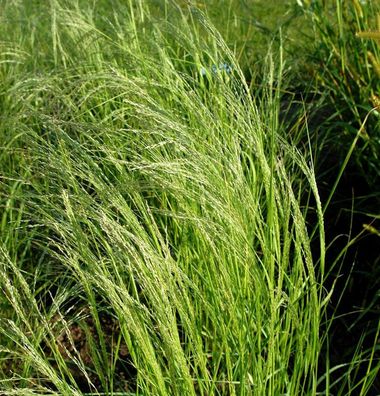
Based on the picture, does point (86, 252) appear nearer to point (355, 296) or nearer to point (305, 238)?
point (305, 238)

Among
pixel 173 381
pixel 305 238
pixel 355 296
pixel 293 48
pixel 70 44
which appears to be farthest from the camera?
pixel 293 48

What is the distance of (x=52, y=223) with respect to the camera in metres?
1.53

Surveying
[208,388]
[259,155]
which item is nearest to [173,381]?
[208,388]

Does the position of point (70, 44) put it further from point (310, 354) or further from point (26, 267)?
point (310, 354)

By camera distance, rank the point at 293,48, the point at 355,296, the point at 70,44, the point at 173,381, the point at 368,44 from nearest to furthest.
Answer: the point at 173,381
the point at 355,296
the point at 368,44
the point at 70,44
the point at 293,48

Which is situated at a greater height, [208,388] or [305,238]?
[305,238]

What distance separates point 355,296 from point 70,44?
1.36 meters

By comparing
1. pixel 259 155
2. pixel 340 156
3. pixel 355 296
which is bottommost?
pixel 355 296

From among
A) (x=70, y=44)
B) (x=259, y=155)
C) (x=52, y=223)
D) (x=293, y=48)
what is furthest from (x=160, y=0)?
(x=52, y=223)

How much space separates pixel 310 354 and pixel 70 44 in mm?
1760

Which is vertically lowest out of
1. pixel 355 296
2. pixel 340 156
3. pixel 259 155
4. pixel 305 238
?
pixel 355 296

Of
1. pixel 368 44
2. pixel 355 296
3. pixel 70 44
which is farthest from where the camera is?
pixel 70 44

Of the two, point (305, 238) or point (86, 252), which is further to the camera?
point (305, 238)

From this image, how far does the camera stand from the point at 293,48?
362 cm
